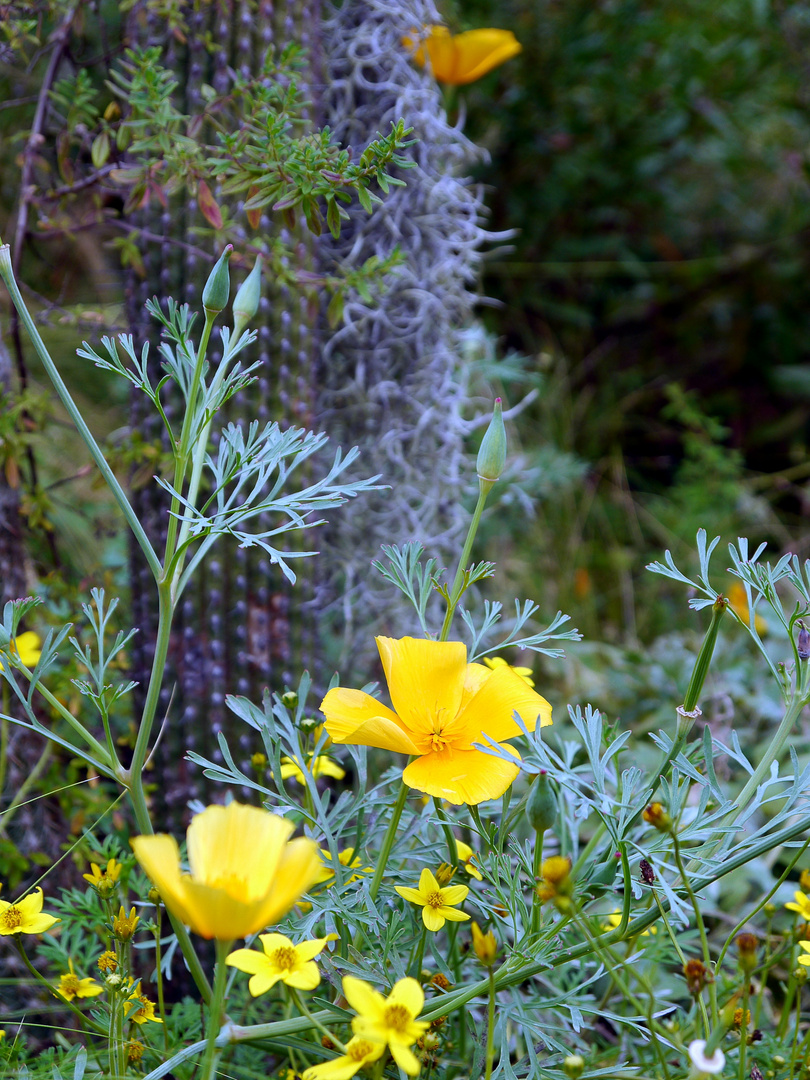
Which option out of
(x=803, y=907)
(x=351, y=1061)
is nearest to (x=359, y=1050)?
(x=351, y=1061)

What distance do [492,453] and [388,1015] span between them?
14.7 inches

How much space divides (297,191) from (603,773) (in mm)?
528

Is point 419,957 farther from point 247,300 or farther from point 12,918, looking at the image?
point 247,300

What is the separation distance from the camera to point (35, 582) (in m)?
1.12

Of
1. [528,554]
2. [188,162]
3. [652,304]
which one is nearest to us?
[188,162]

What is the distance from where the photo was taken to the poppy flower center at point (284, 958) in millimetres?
534

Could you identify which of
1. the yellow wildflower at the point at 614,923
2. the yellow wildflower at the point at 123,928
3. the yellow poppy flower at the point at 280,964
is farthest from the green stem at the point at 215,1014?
the yellow wildflower at the point at 614,923

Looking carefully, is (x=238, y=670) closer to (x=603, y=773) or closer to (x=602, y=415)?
(x=603, y=773)

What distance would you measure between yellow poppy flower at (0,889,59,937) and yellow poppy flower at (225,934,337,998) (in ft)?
0.54

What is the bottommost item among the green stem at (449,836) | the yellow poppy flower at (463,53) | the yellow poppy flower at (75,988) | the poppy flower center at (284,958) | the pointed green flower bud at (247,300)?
the yellow poppy flower at (75,988)

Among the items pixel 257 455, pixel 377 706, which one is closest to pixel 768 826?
pixel 377 706

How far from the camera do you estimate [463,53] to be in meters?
1.44

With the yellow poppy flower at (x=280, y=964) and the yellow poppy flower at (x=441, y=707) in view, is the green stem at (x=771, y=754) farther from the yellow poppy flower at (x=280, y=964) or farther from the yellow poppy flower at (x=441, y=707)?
the yellow poppy flower at (x=280, y=964)

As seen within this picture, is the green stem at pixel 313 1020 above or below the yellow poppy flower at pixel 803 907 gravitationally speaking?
above
